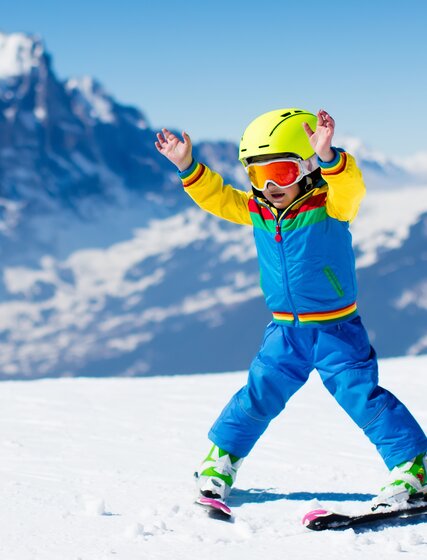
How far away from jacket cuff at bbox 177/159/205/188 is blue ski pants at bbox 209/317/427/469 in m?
0.81

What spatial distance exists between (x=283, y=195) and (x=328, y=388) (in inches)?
35.5

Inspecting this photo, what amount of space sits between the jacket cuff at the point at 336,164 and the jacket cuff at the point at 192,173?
29.7 inches

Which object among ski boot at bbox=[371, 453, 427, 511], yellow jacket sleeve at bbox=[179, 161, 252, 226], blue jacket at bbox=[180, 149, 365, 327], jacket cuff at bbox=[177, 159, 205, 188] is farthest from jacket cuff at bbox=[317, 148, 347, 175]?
ski boot at bbox=[371, 453, 427, 511]

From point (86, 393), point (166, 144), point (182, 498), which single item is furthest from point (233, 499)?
point (86, 393)

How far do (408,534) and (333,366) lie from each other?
2.67 feet

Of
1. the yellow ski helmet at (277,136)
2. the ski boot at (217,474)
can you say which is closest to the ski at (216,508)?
the ski boot at (217,474)

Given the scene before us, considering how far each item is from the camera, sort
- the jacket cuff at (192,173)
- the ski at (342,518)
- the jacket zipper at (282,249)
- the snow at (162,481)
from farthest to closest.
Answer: the jacket cuff at (192,173), the jacket zipper at (282,249), the ski at (342,518), the snow at (162,481)

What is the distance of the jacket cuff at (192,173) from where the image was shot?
11.4ft

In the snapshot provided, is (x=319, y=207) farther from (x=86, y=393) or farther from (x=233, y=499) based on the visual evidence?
(x=86, y=393)

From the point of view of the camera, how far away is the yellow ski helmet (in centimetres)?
319

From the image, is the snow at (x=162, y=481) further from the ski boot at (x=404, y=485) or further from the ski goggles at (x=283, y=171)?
the ski goggles at (x=283, y=171)

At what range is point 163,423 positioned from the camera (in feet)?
16.3

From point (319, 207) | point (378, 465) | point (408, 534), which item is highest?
point (319, 207)

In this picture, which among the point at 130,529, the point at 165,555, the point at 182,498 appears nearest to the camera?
the point at 165,555
